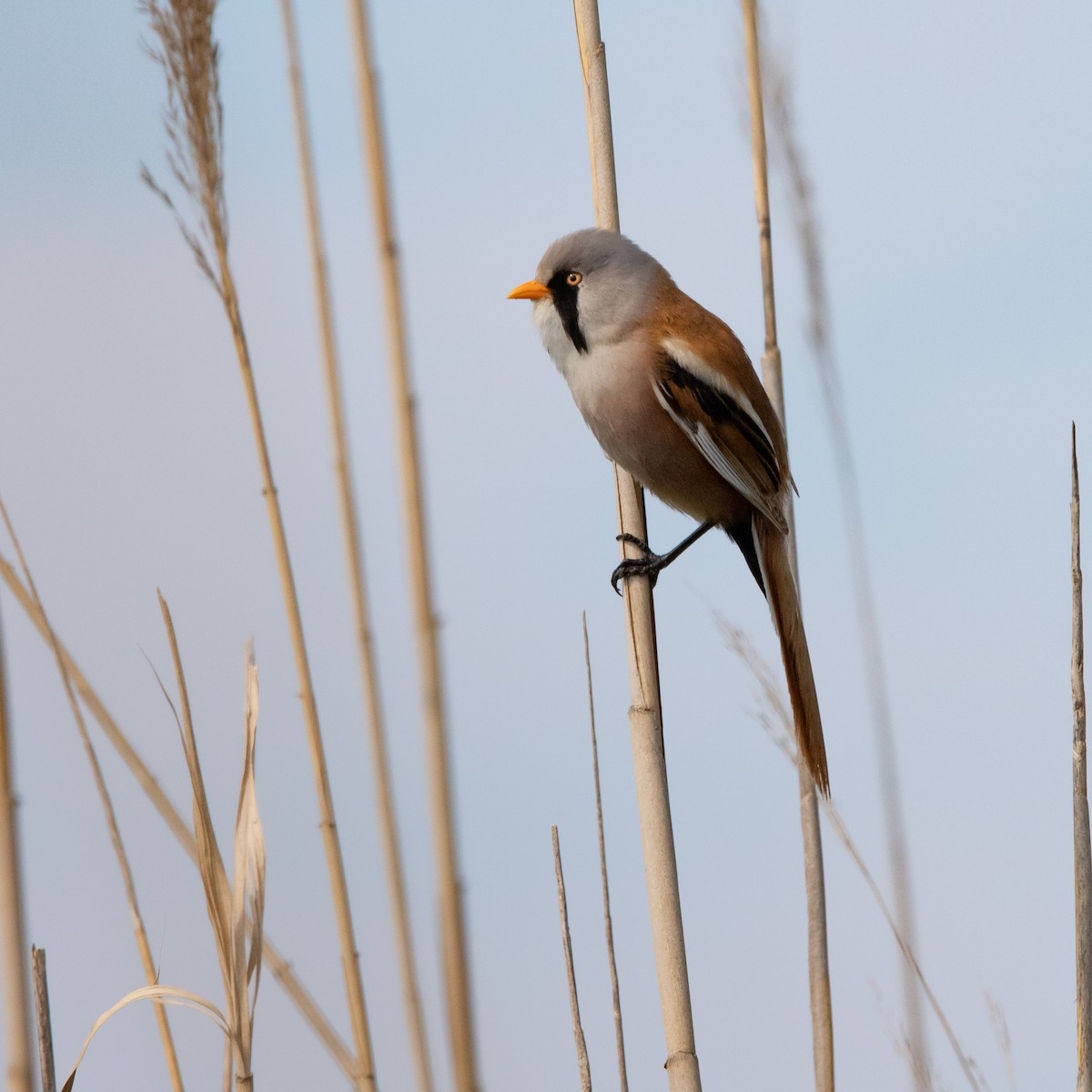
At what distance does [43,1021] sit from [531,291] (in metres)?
1.31

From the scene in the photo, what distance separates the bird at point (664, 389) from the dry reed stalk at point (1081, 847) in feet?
1.66

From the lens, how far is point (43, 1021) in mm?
1295

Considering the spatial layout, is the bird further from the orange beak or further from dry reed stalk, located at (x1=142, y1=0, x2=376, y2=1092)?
dry reed stalk, located at (x1=142, y1=0, x2=376, y2=1092)

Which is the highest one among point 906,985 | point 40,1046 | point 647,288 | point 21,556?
point 647,288

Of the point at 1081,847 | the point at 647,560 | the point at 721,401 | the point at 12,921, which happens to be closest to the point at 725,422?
the point at 721,401

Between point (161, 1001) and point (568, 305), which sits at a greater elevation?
point (568, 305)

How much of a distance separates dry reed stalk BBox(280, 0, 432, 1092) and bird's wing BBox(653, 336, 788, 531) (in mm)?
886

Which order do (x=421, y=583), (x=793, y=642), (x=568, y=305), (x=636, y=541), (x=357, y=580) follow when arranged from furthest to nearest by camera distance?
(x=568, y=305) → (x=793, y=642) → (x=636, y=541) → (x=357, y=580) → (x=421, y=583)

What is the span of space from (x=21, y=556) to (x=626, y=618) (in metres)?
0.73

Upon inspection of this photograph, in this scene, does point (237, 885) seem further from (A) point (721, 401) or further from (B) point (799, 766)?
(A) point (721, 401)

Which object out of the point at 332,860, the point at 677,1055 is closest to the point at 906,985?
the point at 677,1055

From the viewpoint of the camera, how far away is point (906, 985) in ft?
5.23

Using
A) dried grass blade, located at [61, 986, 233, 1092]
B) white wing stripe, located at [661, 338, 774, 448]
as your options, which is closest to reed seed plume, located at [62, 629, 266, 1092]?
dried grass blade, located at [61, 986, 233, 1092]

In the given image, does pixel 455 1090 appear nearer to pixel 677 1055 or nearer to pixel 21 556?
pixel 677 1055
